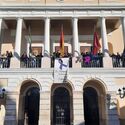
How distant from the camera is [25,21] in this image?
75.8ft

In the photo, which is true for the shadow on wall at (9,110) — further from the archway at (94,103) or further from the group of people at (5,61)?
the archway at (94,103)

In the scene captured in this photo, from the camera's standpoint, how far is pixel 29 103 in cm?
2155

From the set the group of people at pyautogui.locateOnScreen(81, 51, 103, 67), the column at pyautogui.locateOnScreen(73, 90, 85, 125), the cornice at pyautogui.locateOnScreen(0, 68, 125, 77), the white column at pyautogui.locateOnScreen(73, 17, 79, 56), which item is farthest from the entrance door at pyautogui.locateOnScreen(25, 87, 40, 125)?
the group of people at pyautogui.locateOnScreen(81, 51, 103, 67)

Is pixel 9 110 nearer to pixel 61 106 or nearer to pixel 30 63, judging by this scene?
pixel 30 63

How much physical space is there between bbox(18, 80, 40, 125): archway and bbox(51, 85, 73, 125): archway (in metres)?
1.47

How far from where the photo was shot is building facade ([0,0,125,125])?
19.2m

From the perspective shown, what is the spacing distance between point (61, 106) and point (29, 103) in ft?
8.64

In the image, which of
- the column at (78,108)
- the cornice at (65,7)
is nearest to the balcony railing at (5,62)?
the cornice at (65,7)

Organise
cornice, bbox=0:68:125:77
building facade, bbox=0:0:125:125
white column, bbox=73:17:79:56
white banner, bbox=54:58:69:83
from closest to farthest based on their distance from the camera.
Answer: building facade, bbox=0:0:125:125 → white banner, bbox=54:58:69:83 → cornice, bbox=0:68:125:77 → white column, bbox=73:17:79:56

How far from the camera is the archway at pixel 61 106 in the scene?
822 inches

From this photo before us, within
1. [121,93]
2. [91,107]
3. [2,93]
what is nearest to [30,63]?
[2,93]

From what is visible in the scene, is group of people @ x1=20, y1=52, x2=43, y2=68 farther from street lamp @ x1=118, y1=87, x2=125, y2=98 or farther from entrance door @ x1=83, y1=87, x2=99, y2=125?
street lamp @ x1=118, y1=87, x2=125, y2=98

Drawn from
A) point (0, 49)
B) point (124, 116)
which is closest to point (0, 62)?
point (0, 49)

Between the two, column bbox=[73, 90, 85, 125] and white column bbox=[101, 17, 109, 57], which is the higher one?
white column bbox=[101, 17, 109, 57]
